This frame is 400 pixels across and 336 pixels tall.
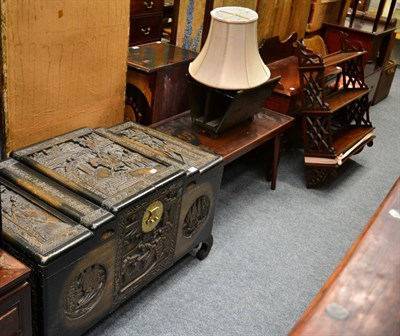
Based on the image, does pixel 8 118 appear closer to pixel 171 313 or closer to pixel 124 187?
pixel 124 187

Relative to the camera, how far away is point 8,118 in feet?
6.38

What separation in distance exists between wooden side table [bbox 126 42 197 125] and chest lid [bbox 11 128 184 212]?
53cm

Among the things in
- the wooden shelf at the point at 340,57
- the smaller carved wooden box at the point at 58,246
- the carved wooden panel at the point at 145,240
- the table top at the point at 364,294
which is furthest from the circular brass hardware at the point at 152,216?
the wooden shelf at the point at 340,57

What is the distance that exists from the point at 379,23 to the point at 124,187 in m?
3.76

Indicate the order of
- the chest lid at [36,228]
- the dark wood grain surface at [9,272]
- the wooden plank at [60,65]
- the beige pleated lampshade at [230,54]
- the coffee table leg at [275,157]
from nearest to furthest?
the dark wood grain surface at [9,272] < the chest lid at [36,228] < the wooden plank at [60,65] < the beige pleated lampshade at [230,54] < the coffee table leg at [275,157]

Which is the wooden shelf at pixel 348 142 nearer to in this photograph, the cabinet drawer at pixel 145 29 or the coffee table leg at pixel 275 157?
the coffee table leg at pixel 275 157

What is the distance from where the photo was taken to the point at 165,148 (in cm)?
217

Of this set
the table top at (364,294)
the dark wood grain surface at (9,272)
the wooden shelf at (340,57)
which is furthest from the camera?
the wooden shelf at (340,57)

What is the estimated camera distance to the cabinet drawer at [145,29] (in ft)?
12.8

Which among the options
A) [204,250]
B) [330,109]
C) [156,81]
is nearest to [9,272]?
[204,250]

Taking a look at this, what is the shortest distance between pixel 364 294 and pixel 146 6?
3566 mm

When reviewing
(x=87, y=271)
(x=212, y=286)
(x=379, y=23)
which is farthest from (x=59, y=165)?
(x=379, y=23)

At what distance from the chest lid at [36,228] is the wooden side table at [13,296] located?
0.10 metres

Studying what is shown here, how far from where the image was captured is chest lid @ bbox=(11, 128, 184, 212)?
5.66ft
